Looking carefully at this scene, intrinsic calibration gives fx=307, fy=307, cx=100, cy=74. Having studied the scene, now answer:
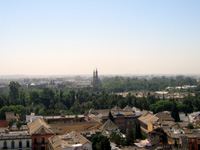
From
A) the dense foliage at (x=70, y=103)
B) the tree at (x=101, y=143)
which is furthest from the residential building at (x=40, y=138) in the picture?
the dense foliage at (x=70, y=103)

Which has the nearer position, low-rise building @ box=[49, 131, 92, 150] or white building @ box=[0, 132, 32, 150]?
low-rise building @ box=[49, 131, 92, 150]

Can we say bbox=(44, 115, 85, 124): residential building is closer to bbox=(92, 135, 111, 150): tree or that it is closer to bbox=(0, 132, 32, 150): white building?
bbox=(0, 132, 32, 150): white building

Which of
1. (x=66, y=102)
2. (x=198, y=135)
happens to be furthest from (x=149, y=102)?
(x=198, y=135)

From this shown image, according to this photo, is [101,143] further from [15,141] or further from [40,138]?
[15,141]

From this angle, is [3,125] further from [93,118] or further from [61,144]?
[61,144]

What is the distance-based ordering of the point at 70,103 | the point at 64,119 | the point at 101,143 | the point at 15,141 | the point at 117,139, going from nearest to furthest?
the point at 101,143
the point at 15,141
the point at 117,139
the point at 64,119
the point at 70,103

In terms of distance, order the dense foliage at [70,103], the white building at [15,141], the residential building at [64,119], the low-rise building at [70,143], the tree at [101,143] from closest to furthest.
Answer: the low-rise building at [70,143]
the tree at [101,143]
the white building at [15,141]
the residential building at [64,119]
the dense foliage at [70,103]

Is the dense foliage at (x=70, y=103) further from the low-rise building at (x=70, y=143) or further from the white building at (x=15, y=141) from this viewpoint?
the low-rise building at (x=70, y=143)

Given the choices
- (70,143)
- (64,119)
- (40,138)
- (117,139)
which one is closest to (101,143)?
(70,143)

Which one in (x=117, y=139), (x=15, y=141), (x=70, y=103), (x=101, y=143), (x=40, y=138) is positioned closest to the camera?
(x=101, y=143)

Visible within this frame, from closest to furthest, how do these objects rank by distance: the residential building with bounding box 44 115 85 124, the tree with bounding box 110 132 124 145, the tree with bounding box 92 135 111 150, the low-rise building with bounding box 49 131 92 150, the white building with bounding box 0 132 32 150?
the low-rise building with bounding box 49 131 92 150, the tree with bounding box 92 135 111 150, the white building with bounding box 0 132 32 150, the tree with bounding box 110 132 124 145, the residential building with bounding box 44 115 85 124

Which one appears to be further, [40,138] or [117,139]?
[40,138]

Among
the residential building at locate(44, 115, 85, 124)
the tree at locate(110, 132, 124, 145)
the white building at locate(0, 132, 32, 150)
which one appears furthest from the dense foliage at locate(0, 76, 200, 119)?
the tree at locate(110, 132, 124, 145)
